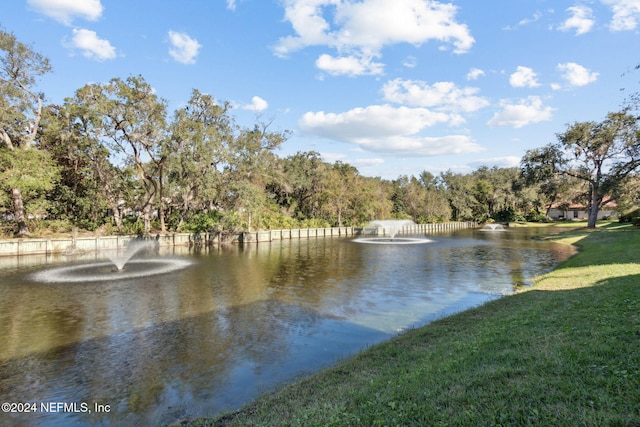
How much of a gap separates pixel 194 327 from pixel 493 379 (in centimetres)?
968

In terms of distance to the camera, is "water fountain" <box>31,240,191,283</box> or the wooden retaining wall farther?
the wooden retaining wall

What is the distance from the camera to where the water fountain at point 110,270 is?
66.8ft

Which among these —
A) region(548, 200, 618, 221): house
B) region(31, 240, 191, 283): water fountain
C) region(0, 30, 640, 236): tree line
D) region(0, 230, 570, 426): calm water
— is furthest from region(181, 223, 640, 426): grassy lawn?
region(548, 200, 618, 221): house

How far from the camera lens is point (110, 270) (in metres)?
22.9

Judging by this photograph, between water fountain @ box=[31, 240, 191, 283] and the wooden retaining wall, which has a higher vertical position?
the wooden retaining wall

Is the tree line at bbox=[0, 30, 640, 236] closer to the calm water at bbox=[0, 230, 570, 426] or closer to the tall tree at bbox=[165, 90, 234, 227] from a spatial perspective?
the tall tree at bbox=[165, 90, 234, 227]

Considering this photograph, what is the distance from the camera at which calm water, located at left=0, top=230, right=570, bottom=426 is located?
7754mm

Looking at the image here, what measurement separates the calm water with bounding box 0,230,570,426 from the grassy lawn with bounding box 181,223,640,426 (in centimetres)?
196

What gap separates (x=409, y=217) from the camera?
79.2 meters

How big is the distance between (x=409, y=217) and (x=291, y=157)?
98.1 ft

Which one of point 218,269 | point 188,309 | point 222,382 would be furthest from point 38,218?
point 222,382

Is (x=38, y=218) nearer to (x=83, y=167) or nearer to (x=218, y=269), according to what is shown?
(x=83, y=167)

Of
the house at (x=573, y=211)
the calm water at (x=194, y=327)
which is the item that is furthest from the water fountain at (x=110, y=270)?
the house at (x=573, y=211)

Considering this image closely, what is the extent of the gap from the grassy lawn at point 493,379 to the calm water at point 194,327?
196 centimetres
